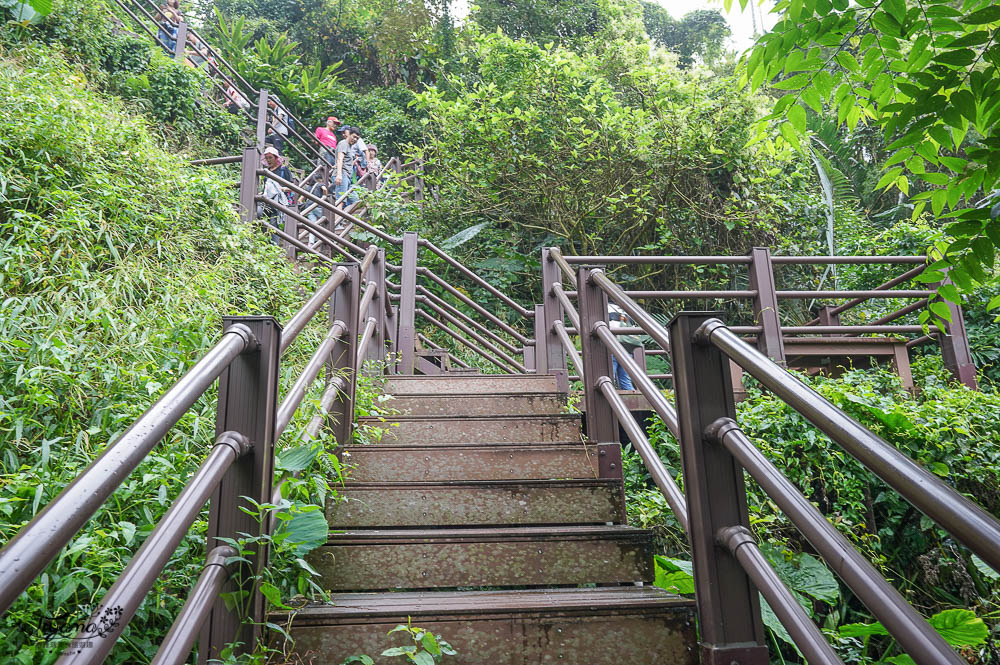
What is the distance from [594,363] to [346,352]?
1215mm

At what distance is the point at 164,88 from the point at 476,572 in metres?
10.1

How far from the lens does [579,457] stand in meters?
3.19

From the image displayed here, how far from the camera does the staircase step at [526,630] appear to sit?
192 cm

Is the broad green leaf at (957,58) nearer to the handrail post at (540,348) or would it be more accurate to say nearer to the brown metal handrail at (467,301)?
the handrail post at (540,348)

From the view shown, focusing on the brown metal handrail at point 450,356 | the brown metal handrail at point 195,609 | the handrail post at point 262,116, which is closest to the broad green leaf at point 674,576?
the brown metal handrail at point 195,609

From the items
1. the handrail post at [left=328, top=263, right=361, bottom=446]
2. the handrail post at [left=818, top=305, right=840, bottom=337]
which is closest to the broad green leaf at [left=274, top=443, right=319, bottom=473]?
the handrail post at [left=328, top=263, right=361, bottom=446]

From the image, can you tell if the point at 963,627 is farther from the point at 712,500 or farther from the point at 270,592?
the point at 270,592

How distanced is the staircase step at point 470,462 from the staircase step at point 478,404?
30.8 inches

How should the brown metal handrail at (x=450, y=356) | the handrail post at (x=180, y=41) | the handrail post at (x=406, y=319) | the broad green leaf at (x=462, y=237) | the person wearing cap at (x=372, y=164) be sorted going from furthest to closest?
the person wearing cap at (x=372, y=164), the handrail post at (x=180, y=41), the broad green leaf at (x=462, y=237), the brown metal handrail at (x=450, y=356), the handrail post at (x=406, y=319)

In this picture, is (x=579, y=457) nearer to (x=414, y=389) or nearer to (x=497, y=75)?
(x=414, y=389)

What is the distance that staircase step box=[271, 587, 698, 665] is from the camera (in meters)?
1.92

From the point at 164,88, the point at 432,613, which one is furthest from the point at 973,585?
the point at 164,88

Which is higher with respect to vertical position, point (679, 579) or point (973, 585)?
point (679, 579)

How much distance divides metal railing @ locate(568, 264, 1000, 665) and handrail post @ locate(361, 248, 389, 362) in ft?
8.61
